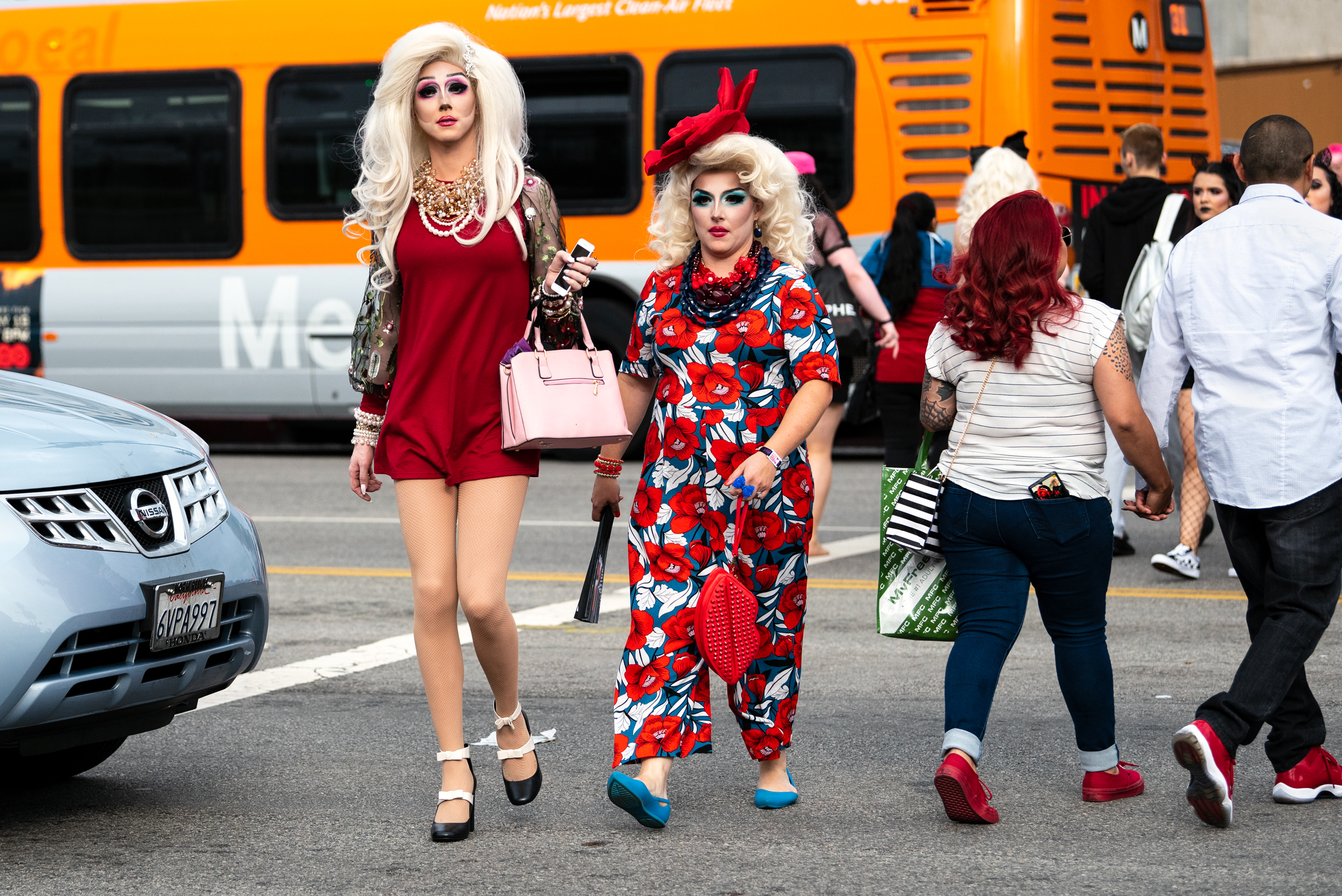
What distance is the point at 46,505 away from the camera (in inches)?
158

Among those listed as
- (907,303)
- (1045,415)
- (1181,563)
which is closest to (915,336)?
(907,303)

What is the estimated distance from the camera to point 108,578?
13.2ft

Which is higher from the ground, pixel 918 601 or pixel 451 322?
pixel 451 322

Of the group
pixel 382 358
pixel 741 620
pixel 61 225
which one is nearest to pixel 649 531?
pixel 741 620

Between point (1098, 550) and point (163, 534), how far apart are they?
2.24 metres

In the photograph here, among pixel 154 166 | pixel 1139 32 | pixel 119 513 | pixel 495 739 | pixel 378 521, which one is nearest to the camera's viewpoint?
pixel 119 513

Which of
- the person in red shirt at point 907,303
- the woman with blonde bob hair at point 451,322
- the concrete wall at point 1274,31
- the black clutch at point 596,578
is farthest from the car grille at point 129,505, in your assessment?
the concrete wall at point 1274,31

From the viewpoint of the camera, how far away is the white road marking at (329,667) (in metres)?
5.98

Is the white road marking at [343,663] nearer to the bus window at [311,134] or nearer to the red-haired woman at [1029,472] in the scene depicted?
the red-haired woman at [1029,472]

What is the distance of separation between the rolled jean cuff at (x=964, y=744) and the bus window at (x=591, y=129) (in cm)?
917

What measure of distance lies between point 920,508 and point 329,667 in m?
2.71

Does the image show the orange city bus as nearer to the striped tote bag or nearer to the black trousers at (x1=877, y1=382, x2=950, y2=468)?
the black trousers at (x1=877, y1=382, x2=950, y2=468)

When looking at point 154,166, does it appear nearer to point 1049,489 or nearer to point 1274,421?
point 1049,489

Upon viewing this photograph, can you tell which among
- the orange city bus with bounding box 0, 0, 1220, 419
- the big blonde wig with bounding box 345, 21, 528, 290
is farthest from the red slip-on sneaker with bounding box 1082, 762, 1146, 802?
the orange city bus with bounding box 0, 0, 1220, 419
